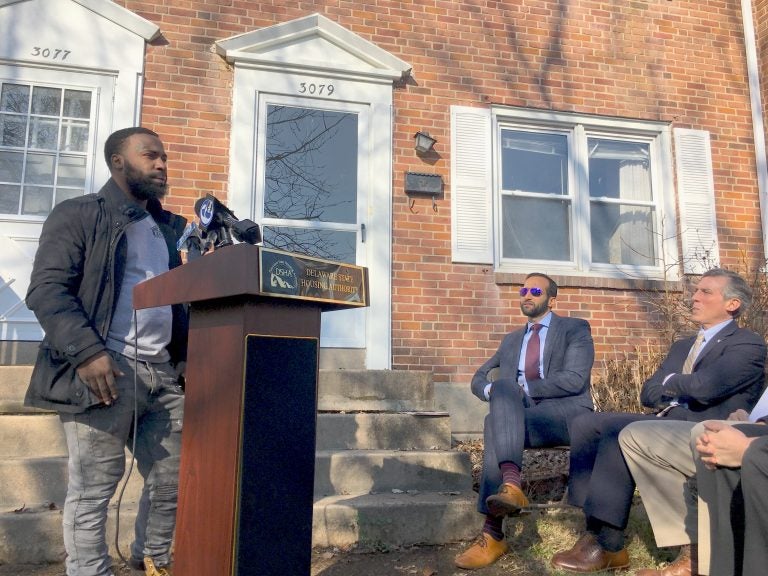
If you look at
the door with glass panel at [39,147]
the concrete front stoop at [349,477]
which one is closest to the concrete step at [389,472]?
the concrete front stoop at [349,477]

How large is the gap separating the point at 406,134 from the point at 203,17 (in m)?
2.03

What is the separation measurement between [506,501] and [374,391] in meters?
2.00

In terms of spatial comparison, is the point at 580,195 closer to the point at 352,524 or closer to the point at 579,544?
the point at 579,544

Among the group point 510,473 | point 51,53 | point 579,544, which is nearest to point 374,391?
point 510,473

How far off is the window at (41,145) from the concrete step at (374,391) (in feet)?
8.87

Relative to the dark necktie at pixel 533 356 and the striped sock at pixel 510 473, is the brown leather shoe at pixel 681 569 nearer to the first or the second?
the striped sock at pixel 510 473

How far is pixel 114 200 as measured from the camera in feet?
9.32

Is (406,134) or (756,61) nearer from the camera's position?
(406,134)

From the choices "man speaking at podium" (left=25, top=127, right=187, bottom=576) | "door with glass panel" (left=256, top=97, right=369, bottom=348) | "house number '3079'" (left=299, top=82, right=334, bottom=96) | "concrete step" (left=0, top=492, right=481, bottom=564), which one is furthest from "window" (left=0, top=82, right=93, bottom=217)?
"man speaking at podium" (left=25, top=127, right=187, bottom=576)

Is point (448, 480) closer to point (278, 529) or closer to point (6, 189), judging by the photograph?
point (278, 529)

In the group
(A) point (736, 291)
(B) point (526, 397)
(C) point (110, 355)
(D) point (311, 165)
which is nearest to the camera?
(C) point (110, 355)

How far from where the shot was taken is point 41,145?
5.91 m

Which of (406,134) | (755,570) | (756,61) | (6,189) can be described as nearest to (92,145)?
(6,189)

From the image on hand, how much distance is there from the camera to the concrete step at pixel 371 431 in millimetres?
4152
